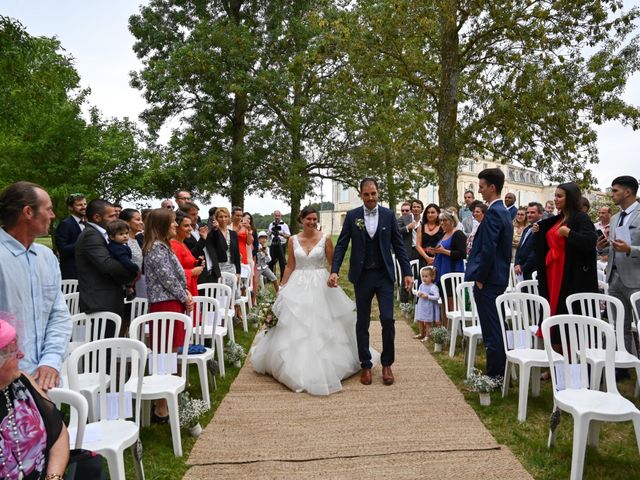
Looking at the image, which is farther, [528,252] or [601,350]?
[528,252]

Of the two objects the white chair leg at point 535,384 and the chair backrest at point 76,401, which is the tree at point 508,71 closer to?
the white chair leg at point 535,384

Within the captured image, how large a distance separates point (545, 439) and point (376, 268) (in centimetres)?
229

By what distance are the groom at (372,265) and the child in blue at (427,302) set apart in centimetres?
184

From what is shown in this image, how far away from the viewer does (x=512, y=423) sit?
4.43 metres

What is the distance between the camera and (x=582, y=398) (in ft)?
11.6

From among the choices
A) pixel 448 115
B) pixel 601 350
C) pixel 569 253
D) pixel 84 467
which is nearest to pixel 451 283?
pixel 569 253

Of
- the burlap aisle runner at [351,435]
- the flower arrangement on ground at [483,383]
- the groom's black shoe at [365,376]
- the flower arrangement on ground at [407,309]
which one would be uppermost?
the flower arrangement on ground at [407,309]

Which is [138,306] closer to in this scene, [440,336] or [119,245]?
[119,245]

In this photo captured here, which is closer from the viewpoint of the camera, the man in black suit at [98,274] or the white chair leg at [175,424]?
the white chair leg at [175,424]

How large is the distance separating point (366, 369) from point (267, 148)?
15276 mm

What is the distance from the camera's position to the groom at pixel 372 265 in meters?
5.54

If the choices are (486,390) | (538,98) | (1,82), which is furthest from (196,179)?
(486,390)

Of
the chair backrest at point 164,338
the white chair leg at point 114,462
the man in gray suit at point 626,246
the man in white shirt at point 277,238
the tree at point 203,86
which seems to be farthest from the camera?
the tree at point 203,86

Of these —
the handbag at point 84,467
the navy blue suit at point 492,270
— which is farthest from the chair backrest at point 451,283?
the handbag at point 84,467
